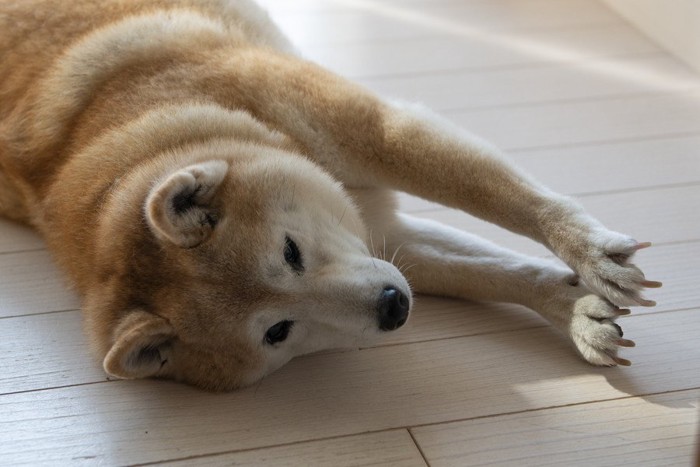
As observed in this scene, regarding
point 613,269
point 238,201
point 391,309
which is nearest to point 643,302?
point 613,269

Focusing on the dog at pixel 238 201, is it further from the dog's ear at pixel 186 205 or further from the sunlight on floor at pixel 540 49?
the sunlight on floor at pixel 540 49

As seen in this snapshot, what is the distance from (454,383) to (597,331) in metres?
0.31

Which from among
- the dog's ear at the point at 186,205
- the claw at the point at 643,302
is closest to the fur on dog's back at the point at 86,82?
the dog's ear at the point at 186,205

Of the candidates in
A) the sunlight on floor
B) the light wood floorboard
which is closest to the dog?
the light wood floorboard

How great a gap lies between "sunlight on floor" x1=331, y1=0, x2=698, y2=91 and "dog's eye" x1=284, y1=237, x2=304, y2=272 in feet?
5.56

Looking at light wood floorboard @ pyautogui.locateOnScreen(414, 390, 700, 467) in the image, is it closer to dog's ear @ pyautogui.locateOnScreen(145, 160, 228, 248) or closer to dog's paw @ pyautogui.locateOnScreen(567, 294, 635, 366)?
dog's paw @ pyautogui.locateOnScreen(567, 294, 635, 366)

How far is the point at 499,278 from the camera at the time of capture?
2092 mm

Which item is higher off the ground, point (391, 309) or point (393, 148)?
point (393, 148)

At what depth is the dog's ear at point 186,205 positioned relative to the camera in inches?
67.6

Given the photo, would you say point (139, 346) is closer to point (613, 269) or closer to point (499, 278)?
point (499, 278)

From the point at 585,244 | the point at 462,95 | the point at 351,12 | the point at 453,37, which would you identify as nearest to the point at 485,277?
the point at 585,244

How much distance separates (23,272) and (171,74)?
64 centimetres

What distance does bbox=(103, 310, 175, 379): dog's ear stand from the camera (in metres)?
1.75

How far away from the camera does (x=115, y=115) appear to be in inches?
82.7
